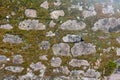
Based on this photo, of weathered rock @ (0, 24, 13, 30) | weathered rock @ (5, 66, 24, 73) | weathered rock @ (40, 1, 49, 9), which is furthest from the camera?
weathered rock @ (40, 1, 49, 9)

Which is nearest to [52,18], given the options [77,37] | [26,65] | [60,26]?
[60,26]

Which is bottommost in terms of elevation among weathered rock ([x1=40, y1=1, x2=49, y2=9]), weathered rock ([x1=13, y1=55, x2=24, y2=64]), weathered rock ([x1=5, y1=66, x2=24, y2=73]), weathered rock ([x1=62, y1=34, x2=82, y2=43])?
weathered rock ([x1=5, y1=66, x2=24, y2=73])

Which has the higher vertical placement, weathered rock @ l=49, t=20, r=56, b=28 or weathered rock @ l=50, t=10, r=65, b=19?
weathered rock @ l=50, t=10, r=65, b=19

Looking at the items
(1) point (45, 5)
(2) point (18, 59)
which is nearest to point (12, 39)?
(2) point (18, 59)

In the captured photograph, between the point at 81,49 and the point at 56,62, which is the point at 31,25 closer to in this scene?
the point at 56,62

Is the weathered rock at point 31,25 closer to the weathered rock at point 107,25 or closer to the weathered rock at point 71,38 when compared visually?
the weathered rock at point 71,38

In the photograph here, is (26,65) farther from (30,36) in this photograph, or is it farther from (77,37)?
(77,37)

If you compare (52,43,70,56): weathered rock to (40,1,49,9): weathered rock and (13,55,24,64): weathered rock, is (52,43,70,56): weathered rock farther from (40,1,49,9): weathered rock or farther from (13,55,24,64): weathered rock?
(40,1,49,9): weathered rock

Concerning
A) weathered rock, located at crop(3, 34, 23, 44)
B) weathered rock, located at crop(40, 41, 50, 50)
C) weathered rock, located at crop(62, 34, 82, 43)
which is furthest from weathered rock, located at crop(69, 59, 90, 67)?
weathered rock, located at crop(3, 34, 23, 44)

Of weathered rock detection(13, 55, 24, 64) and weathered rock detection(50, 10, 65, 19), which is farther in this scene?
weathered rock detection(50, 10, 65, 19)

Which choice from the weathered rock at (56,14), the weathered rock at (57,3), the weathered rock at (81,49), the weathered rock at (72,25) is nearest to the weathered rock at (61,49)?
the weathered rock at (81,49)
